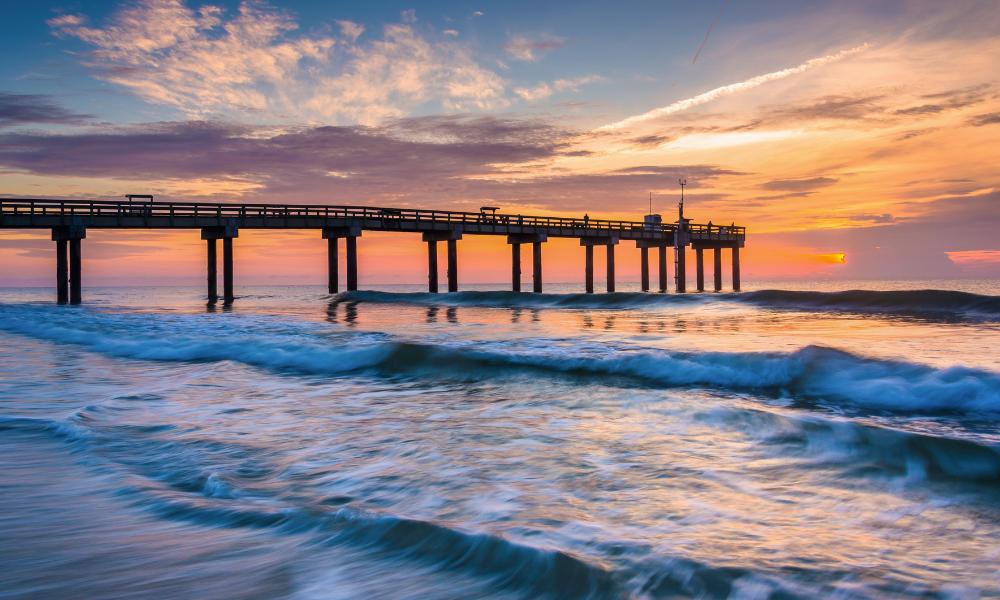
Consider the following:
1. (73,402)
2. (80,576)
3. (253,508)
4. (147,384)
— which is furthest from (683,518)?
(147,384)

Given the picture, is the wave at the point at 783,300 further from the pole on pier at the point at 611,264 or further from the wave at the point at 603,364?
the wave at the point at 603,364

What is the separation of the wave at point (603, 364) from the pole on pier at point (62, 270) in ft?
56.9

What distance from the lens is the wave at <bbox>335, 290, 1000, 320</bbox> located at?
20500 millimetres

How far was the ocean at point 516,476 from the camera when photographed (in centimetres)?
334

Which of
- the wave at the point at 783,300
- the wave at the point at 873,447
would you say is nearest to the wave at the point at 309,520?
the wave at the point at 873,447

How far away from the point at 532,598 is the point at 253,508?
2208mm

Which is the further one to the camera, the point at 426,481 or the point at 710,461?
the point at 710,461

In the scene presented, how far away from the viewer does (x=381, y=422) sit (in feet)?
23.8

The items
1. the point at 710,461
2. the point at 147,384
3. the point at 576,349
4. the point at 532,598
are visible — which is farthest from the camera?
the point at 576,349

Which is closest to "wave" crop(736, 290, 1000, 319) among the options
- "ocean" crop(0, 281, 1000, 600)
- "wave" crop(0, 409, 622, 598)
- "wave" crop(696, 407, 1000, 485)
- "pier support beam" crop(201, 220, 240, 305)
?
"ocean" crop(0, 281, 1000, 600)

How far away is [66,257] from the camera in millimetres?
32094

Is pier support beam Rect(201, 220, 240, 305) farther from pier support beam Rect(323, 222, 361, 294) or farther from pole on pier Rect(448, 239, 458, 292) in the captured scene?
pole on pier Rect(448, 239, 458, 292)

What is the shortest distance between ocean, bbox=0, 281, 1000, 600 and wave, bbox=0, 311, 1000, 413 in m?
0.06

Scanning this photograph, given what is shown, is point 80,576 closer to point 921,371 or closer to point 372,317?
point 921,371
